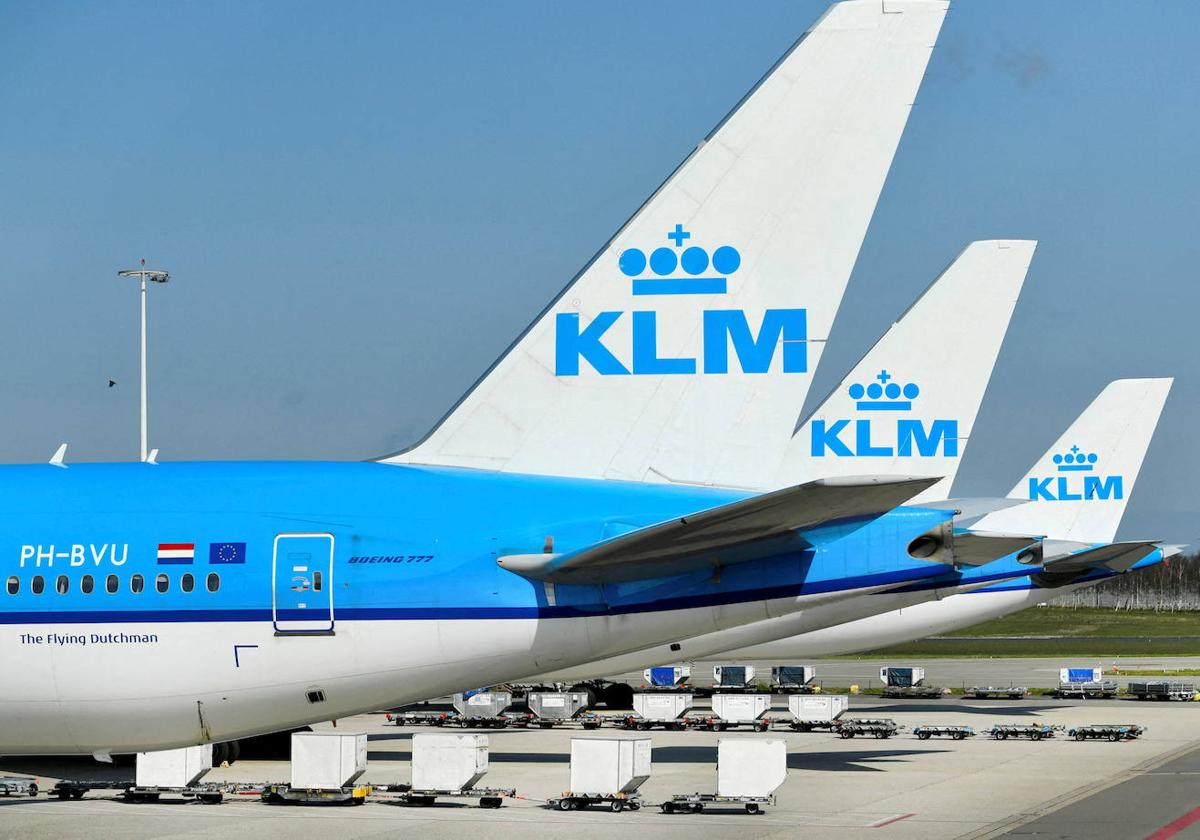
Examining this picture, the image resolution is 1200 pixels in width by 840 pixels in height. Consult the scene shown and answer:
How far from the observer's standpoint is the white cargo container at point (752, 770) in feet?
77.7

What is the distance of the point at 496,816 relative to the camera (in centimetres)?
2328

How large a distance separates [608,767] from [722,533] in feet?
28.8

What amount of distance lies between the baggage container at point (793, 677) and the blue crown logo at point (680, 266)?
125 feet

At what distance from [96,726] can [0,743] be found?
1.37m

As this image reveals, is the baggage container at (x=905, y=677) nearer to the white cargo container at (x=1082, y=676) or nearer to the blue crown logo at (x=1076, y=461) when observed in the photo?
the white cargo container at (x=1082, y=676)

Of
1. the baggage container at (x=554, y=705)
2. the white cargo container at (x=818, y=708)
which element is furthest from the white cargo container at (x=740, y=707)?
the baggage container at (x=554, y=705)

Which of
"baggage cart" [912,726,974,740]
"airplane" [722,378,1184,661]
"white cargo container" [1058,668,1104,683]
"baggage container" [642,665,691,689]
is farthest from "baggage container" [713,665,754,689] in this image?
"baggage cart" [912,726,974,740]

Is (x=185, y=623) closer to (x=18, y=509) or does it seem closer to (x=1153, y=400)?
(x=18, y=509)

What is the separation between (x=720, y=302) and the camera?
1819cm

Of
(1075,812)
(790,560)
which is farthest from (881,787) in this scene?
(790,560)

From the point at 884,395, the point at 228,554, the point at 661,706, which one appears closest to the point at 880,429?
the point at 884,395

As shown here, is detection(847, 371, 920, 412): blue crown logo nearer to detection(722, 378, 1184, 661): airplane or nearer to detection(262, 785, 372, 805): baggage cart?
detection(722, 378, 1184, 661): airplane

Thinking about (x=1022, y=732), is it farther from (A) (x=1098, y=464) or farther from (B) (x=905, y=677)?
(B) (x=905, y=677)

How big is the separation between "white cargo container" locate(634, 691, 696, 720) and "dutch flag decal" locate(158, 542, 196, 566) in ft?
80.8
